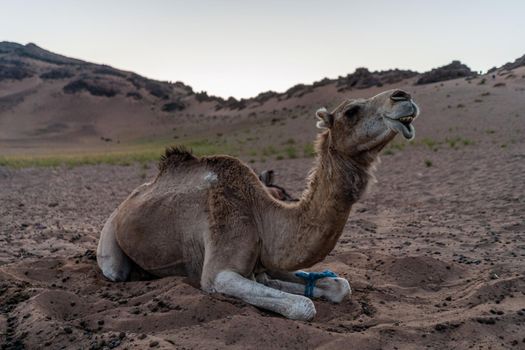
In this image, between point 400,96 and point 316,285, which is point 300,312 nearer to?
point 316,285

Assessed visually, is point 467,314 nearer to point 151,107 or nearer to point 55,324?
point 55,324

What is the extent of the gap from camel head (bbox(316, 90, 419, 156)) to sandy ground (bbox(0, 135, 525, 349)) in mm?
1295

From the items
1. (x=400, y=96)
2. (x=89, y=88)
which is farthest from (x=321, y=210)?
(x=89, y=88)

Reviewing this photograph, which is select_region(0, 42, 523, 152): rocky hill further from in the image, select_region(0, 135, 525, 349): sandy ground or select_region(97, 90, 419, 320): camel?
select_region(97, 90, 419, 320): camel

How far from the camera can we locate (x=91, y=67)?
3312 inches

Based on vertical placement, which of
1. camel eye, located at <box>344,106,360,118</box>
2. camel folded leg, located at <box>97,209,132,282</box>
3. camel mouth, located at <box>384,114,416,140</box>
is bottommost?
camel folded leg, located at <box>97,209,132,282</box>

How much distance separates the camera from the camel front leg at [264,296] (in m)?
3.76

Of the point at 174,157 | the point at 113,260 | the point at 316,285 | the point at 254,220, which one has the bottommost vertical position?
the point at 113,260

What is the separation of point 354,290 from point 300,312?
122 centimetres

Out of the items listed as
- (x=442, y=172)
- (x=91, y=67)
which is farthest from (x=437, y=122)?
(x=91, y=67)

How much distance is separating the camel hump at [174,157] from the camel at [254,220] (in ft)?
0.03

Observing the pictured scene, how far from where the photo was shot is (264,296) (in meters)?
3.90

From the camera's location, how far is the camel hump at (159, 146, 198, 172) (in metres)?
5.17

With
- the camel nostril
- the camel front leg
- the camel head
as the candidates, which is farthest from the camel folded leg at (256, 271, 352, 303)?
the camel nostril
